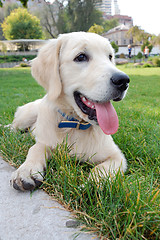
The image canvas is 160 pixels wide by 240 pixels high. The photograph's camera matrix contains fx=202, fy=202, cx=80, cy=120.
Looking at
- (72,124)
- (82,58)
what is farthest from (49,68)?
(72,124)

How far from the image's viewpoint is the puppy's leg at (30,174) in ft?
4.84

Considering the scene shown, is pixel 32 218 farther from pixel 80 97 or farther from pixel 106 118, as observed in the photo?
pixel 80 97

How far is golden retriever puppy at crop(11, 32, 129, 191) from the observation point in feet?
5.81

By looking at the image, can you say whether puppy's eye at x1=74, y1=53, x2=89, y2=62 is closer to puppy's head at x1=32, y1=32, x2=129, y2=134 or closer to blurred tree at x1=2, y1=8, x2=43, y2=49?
puppy's head at x1=32, y1=32, x2=129, y2=134

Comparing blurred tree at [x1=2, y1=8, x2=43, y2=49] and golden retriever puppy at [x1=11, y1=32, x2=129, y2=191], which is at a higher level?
blurred tree at [x1=2, y1=8, x2=43, y2=49]

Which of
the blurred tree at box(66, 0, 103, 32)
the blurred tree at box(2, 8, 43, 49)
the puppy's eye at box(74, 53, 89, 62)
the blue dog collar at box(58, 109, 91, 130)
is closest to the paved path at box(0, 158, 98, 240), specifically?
the blue dog collar at box(58, 109, 91, 130)

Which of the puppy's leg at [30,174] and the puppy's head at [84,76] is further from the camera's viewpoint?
the puppy's head at [84,76]

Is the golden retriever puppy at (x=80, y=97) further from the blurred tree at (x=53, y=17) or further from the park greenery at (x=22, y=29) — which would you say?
the blurred tree at (x=53, y=17)

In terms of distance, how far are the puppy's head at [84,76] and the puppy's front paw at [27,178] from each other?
67 cm

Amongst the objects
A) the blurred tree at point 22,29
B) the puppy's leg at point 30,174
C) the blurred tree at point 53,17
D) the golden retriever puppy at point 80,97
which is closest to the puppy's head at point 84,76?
the golden retriever puppy at point 80,97

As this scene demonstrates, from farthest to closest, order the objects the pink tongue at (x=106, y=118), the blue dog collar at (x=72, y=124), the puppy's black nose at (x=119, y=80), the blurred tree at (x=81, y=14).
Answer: the blurred tree at (x=81, y=14) → the blue dog collar at (x=72, y=124) → the pink tongue at (x=106, y=118) → the puppy's black nose at (x=119, y=80)

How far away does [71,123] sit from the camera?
1952 mm

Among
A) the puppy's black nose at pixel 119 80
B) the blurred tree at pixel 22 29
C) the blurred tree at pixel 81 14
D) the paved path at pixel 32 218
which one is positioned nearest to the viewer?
the paved path at pixel 32 218

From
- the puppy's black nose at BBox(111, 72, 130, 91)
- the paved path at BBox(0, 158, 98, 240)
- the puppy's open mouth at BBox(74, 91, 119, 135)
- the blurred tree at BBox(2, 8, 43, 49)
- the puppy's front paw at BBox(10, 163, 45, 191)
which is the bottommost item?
the paved path at BBox(0, 158, 98, 240)
